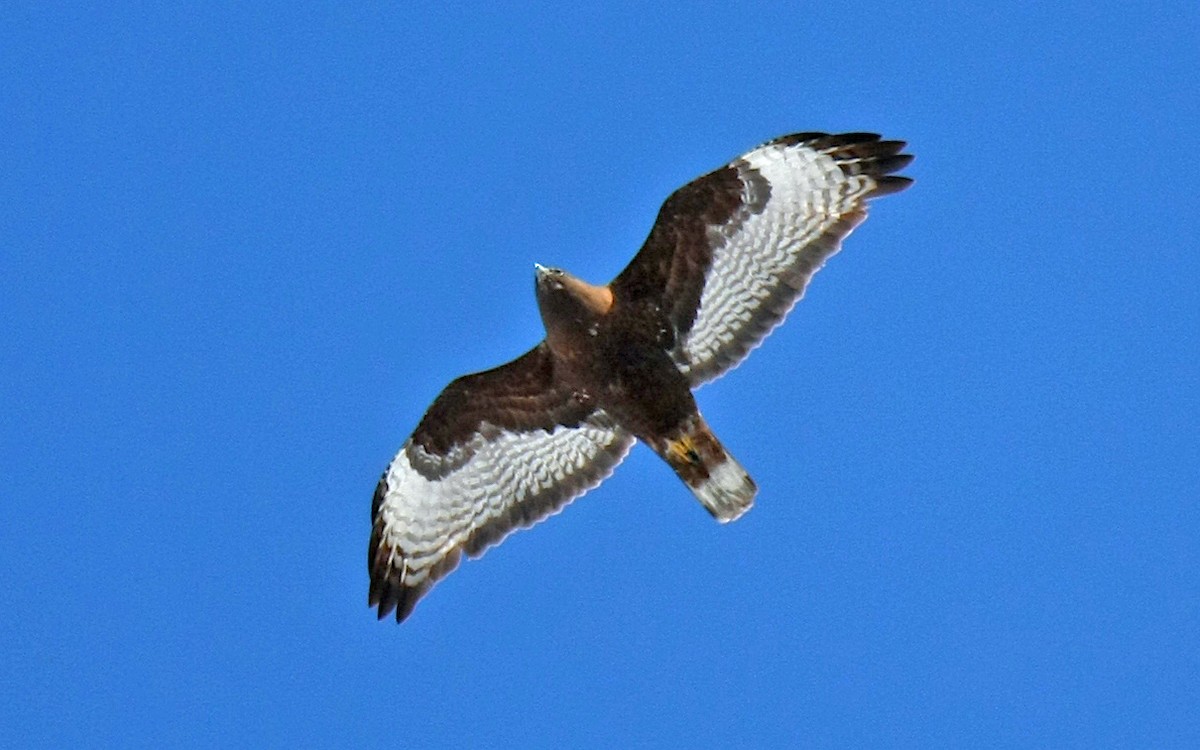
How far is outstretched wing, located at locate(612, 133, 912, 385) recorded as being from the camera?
1384cm

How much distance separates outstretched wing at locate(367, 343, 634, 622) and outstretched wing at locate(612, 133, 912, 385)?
1097 millimetres

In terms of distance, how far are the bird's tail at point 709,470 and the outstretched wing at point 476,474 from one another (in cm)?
60

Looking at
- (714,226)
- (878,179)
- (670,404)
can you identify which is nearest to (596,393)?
(670,404)

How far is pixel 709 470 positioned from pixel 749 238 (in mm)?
1725

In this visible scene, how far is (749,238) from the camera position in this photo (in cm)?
1396

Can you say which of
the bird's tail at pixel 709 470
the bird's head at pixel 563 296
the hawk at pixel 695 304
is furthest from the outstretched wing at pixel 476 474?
the bird's head at pixel 563 296

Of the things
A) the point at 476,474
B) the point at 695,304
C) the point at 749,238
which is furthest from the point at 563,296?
the point at 476,474

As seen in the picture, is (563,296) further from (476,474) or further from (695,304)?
(476,474)

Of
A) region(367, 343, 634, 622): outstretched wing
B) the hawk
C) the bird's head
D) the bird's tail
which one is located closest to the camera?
the bird's head

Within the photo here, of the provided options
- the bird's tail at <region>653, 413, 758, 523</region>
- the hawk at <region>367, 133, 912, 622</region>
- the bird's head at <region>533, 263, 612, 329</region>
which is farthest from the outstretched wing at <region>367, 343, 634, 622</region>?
the bird's head at <region>533, 263, 612, 329</region>

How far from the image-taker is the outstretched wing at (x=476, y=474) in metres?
14.7

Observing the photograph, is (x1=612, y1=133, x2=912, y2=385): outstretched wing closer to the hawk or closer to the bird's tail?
the hawk

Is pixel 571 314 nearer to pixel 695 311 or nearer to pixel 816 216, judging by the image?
pixel 695 311

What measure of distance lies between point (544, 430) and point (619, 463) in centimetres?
63
